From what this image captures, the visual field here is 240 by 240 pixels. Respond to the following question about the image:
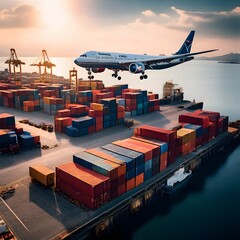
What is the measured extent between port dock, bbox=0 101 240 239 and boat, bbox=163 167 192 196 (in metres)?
1.12

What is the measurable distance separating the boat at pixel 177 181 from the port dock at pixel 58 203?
1125mm

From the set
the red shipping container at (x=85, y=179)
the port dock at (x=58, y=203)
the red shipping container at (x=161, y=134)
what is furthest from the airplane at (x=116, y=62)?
the red shipping container at (x=85, y=179)

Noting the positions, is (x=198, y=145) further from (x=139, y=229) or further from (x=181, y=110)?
(x=181, y=110)

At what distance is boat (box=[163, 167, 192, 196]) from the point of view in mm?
42156

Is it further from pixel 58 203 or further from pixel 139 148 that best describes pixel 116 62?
pixel 58 203

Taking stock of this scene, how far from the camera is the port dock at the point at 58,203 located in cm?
2770

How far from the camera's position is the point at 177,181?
4409cm

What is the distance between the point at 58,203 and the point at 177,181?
70.7 ft

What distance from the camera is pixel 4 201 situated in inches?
1264

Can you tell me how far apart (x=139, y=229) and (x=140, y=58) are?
39579mm

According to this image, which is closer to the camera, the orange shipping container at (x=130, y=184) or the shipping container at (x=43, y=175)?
the shipping container at (x=43, y=175)

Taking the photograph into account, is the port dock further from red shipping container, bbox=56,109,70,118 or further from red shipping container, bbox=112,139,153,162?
red shipping container, bbox=56,109,70,118

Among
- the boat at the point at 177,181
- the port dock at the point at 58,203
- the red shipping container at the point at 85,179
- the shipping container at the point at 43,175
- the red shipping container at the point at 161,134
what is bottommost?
the boat at the point at 177,181

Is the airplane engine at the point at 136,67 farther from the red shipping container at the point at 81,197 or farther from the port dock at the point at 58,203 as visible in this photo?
the red shipping container at the point at 81,197
